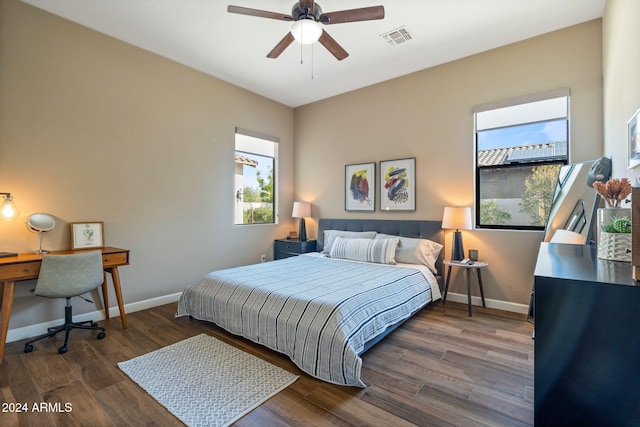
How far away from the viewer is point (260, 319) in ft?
8.08

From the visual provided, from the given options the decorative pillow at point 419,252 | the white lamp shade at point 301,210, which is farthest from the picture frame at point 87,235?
the decorative pillow at point 419,252

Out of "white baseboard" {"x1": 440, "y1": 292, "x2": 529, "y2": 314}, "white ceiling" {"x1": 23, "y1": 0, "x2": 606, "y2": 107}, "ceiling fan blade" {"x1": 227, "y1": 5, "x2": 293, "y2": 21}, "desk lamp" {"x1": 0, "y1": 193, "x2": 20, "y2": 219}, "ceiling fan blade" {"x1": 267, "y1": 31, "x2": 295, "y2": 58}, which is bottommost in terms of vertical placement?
"white baseboard" {"x1": 440, "y1": 292, "x2": 529, "y2": 314}

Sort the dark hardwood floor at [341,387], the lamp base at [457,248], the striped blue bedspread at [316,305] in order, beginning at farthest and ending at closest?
the lamp base at [457,248]
the striped blue bedspread at [316,305]
the dark hardwood floor at [341,387]

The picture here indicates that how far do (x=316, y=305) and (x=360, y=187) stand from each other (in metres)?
2.77

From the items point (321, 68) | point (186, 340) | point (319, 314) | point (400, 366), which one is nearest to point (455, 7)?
point (321, 68)

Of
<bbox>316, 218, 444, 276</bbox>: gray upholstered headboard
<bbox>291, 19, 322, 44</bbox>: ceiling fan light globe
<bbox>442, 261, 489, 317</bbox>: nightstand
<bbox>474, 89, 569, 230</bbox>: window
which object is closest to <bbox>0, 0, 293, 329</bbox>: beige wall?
<bbox>316, 218, 444, 276</bbox>: gray upholstered headboard

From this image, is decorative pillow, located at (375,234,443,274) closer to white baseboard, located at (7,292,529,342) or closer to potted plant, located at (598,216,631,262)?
white baseboard, located at (7,292,529,342)

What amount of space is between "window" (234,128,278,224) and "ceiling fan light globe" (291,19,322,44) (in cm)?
234

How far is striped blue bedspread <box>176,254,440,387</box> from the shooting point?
2.07 m

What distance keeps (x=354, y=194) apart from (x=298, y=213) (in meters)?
1.04

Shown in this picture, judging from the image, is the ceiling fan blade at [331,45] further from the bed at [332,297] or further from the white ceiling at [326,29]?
the bed at [332,297]

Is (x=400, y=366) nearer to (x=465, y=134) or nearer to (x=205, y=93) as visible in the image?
(x=465, y=134)

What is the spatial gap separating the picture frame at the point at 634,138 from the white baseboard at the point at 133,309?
6.78 feet

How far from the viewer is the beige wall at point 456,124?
3076 mm
